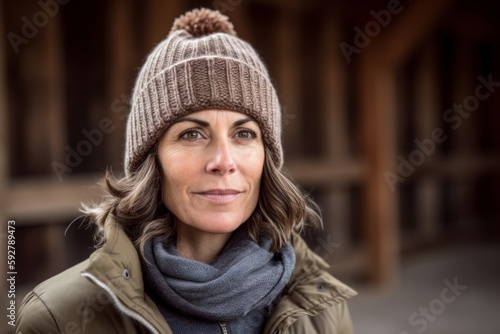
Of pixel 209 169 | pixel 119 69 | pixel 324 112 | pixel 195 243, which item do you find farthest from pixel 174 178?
pixel 324 112

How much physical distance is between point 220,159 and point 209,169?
0.04 m

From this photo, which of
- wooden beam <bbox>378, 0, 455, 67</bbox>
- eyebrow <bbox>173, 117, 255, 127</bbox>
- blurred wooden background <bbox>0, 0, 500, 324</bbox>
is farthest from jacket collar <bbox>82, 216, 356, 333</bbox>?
wooden beam <bbox>378, 0, 455, 67</bbox>

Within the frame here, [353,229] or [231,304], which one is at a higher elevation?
[231,304]

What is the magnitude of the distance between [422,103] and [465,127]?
1.57 m

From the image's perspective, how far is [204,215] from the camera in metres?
1.70

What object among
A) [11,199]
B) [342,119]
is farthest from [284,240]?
[342,119]

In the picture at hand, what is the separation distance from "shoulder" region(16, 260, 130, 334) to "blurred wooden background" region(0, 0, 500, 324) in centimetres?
208

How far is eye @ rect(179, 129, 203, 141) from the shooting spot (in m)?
1.72

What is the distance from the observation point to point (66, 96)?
15.3ft

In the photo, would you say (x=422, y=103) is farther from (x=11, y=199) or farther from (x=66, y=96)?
(x=11, y=199)

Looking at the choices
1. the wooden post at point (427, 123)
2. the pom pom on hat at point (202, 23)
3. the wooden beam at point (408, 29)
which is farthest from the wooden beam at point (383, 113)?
the pom pom on hat at point (202, 23)

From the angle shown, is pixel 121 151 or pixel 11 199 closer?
pixel 11 199

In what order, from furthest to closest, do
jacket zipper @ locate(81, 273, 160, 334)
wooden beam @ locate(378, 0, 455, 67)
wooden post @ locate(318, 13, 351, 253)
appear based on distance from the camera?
wooden post @ locate(318, 13, 351, 253) → wooden beam @ locate(378, 0, 455, 67) → jacket zipper @ locate(81, 273, 160, 334)

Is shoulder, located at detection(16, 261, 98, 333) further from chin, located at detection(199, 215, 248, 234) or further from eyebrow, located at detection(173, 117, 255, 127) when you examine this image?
eyebrow, located at detection(173, 117, 255, 127)
